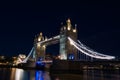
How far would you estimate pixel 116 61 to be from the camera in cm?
3997

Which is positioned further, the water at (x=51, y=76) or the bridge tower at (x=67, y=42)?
the bridge tower at (x=67, y=42)

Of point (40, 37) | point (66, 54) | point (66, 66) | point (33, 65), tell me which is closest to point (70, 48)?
point (66, 54)

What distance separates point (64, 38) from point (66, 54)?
4376mm

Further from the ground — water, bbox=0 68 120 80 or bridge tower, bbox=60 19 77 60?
bridge tower, bbox=60 19 77 60

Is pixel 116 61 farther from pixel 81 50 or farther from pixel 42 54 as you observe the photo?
pixel 42 54

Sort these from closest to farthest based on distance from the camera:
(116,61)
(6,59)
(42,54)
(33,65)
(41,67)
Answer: (116,61) < (41,67) < (33,65) < (42,54) < (6,59)

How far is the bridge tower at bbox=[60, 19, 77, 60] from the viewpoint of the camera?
55.5 m

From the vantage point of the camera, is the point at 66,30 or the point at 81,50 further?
the point at 66,30

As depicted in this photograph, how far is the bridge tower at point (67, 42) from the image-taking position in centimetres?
5547

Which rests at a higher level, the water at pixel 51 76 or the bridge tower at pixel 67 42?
the bridge tower at pixel 67 42

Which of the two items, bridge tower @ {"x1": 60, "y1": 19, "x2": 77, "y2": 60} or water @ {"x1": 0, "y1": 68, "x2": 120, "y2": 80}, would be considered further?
bridge tower @ {"x1": 60, "y1": 19, "x2": 77, "y2": 60}

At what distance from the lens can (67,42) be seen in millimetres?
56719

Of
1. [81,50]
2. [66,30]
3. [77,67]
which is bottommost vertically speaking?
[77,67]

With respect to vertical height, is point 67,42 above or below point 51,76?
above
